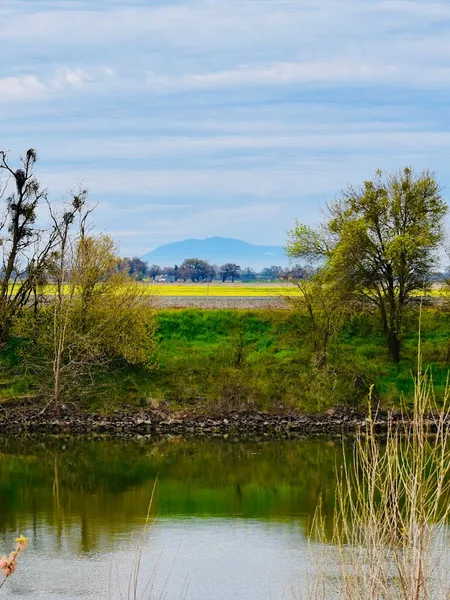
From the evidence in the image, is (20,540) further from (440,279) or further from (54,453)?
(440,279)

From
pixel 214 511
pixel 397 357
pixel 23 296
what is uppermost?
pixel 23 296

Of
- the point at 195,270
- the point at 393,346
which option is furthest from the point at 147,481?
the point at 195,270

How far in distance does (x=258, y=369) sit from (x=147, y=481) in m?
15.1

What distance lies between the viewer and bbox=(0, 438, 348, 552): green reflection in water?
29.1 metres

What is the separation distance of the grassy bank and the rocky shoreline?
0.80 meters

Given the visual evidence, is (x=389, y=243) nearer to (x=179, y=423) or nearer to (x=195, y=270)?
(x=179, y=423)

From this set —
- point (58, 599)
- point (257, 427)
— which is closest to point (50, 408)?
point (257, 427)

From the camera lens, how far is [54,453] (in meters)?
38.8

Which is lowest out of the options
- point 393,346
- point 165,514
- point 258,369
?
point 165,514

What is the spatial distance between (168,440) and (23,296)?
40.9 ft

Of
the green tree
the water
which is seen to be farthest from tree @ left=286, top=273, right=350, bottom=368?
the green tree

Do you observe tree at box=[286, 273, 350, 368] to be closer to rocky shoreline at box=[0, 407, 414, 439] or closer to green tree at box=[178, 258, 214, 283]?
rocky shoreline at box=[0, 407, 414, 439]

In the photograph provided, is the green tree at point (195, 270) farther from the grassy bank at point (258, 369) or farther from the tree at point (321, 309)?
the tree at point (321, 309)

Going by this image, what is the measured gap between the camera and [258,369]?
1923 inches
